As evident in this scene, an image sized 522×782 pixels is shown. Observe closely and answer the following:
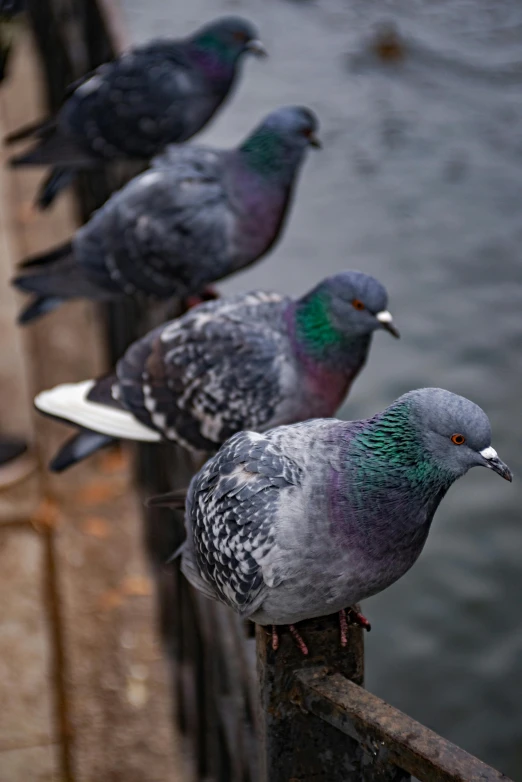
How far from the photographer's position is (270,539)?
2457mm

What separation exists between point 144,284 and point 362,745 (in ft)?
9.35

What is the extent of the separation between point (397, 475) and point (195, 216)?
2391 millimetres

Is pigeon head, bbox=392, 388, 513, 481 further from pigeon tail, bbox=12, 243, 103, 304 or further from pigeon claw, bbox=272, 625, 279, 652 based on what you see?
pigeon tail, bbox=12, 243, 103, 304

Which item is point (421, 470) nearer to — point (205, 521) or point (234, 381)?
point (205, 521)

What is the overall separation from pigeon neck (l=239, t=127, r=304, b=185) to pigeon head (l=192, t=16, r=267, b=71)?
1.10 meters

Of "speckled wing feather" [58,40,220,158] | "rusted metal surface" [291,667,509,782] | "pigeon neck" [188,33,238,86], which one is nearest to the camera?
"rusted metal surface" [291,667,509,782]

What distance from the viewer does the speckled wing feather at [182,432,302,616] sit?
2471 mm

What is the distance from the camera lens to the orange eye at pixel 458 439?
2.32m

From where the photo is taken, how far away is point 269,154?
463cm

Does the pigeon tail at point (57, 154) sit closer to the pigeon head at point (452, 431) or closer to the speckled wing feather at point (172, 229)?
the speckled wing feather at point (172, 229)

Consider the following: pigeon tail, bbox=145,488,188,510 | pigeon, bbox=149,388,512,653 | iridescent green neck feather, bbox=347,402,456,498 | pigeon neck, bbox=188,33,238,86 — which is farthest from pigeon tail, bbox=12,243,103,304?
iridescent green neck feather, bbox=347,402,456,498

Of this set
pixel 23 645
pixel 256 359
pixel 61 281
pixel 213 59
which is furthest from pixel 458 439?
pixel 213 59

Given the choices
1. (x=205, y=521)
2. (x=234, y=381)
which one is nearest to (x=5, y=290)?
(x=234, y=381)

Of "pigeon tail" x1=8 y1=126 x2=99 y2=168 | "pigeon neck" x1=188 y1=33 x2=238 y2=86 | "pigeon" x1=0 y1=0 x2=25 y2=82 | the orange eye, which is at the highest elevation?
"pigeon" x1=0 y1=0 x2=25 y2=82
